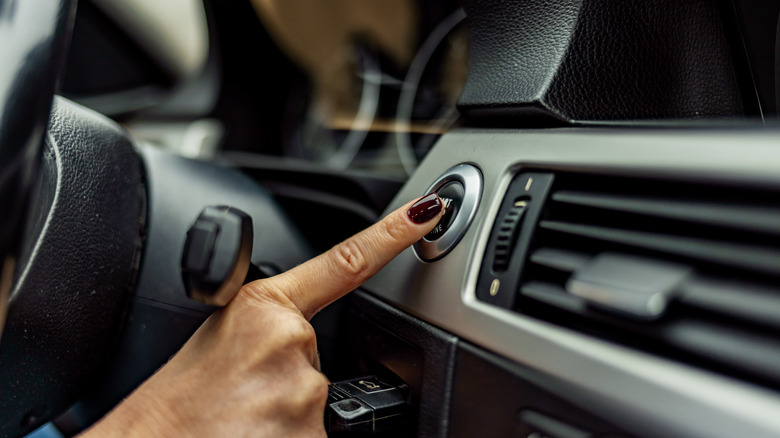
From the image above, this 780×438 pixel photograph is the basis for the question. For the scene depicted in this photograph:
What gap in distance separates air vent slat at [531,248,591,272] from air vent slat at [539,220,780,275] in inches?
0.7

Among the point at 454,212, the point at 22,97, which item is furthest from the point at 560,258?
the point at 22,97

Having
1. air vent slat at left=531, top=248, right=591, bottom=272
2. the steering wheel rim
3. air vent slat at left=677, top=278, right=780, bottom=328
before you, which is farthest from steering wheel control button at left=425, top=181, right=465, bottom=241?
the steering wheel rim

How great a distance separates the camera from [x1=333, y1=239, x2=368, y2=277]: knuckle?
21.6 inches

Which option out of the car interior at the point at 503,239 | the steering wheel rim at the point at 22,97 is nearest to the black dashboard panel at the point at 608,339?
the car interior at the point at 503,239

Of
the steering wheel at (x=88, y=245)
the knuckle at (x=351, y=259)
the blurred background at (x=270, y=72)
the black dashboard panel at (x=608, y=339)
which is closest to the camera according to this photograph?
the black dashboard panel at (x=608, y=339)

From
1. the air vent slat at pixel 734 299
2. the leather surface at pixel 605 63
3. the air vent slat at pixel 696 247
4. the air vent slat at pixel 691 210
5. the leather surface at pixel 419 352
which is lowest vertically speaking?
the leather surface at pixel 419 352

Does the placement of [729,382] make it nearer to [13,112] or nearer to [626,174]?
[626,174]

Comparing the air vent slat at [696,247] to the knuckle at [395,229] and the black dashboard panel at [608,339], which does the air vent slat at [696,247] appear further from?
the knuckle at [395,229]

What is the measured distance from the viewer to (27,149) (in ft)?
1.35

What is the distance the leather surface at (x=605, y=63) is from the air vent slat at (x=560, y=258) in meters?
0.14

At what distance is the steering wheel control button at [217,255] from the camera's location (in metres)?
0.47

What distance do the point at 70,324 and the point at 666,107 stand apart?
0.71 metres

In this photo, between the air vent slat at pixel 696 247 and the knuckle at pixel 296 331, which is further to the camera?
the knuckle at pixel 296 331

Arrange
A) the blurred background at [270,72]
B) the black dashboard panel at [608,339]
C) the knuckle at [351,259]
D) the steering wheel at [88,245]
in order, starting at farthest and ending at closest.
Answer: the blurred background at [270,72] → the knuckle at [351,259] → the steering wheel at [88,245] → the black dashboard panel at [608,339]
